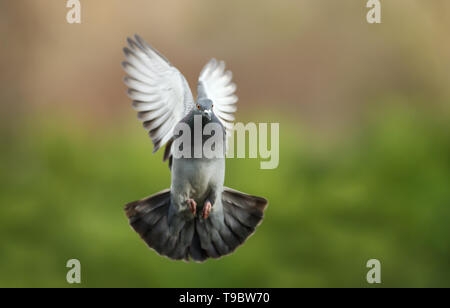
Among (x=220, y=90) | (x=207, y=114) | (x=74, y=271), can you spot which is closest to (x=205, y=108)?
(x=207, y=114)

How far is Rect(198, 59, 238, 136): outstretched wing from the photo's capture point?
248cm

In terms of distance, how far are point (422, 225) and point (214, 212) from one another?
7.73ft

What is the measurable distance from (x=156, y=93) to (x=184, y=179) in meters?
0.39

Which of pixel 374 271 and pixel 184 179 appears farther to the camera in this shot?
pixel 374 271

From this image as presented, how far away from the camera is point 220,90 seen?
252 cm

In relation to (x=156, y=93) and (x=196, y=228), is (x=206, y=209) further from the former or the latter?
(x=156, y=93)

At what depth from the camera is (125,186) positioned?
12.5 feet

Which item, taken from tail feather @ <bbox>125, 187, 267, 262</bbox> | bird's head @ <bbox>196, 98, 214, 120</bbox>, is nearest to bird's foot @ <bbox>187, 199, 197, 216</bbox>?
tail feather @ <bbox>125, 187, 267, 262</bbox>

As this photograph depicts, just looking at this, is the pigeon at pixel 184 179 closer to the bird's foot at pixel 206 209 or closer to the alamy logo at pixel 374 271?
the bird's foot at pixel 206 209

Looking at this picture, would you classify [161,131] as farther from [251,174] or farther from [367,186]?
[367,186]

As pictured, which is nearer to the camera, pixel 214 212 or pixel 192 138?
pixel 192 138

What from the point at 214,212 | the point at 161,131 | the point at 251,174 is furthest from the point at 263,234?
the point at 161,131

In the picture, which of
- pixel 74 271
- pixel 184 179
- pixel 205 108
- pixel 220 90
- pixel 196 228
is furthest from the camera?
pixel 74 271

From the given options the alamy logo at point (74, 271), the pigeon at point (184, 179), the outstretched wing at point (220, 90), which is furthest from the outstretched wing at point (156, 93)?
the alamy logo at point (74, 271)
